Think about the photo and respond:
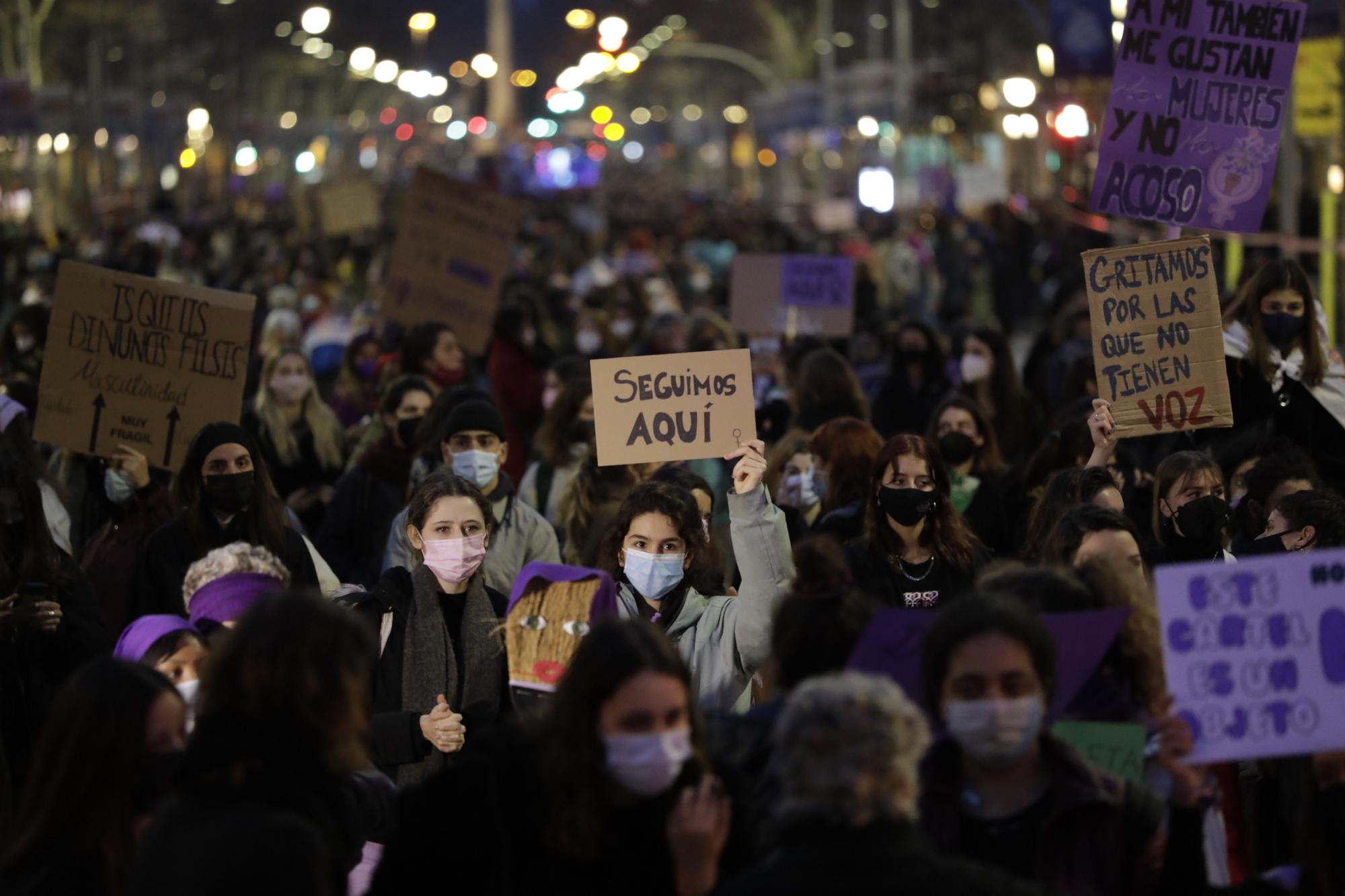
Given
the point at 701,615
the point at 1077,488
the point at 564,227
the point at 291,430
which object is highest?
the point at 564,227

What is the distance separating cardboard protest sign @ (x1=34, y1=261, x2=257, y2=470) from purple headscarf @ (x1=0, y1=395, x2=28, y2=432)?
0.41ft

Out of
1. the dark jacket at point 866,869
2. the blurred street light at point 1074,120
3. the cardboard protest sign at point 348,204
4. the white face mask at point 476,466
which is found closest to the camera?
the dark jacket at point 866,869

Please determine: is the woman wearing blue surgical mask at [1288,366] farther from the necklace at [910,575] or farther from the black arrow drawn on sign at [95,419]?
the black arrow drawn on sign at [95,419]

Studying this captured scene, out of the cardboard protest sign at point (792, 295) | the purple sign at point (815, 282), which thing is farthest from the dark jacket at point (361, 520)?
the purple sign at point (815, 282)

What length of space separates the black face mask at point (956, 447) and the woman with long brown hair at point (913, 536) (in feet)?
7.58

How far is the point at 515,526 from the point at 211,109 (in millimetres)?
74182

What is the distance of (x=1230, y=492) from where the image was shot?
852 cm

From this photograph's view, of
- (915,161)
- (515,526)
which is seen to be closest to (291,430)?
(515,526)

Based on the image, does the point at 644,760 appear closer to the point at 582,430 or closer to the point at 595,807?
the point at 595,807

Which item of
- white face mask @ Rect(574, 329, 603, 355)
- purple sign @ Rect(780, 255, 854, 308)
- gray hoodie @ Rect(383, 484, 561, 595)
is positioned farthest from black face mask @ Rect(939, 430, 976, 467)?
white face mask @ Rect(574, 329, 603, 355)

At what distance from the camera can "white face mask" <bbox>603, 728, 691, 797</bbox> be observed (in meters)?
3.96

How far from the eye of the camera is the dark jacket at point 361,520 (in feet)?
29.0

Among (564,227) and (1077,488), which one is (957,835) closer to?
(1077,488)

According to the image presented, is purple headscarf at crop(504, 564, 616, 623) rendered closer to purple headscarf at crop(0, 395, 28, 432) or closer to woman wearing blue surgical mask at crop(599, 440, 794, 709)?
woman wearing blue surgical mask at crop(599, 440, 794, 709)
